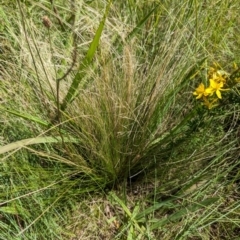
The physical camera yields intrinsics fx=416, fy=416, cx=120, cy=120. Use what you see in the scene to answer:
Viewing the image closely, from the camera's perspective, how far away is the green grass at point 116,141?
1.13 meters

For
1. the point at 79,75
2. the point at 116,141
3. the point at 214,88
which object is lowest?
the point at 116,141

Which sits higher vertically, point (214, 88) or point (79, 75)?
point (79, 75)

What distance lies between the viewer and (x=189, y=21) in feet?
4.14

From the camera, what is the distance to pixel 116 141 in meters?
1.18

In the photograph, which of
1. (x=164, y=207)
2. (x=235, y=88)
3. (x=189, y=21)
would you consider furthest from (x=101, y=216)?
(x=189, y=21)

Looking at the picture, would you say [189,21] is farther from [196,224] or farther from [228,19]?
[196,224]

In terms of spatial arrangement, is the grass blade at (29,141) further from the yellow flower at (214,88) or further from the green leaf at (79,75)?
the yellow flower at (214,88)

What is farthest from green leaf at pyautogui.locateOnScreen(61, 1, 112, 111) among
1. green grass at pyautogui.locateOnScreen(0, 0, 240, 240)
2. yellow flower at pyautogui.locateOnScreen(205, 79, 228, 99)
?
Result: yellow flower at pyautogui.locateOnScreen(205, 79, 228, 99)

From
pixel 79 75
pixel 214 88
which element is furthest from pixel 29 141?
pixel 214 88

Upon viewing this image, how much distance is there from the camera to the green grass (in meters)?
1.13

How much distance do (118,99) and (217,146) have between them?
32 cm

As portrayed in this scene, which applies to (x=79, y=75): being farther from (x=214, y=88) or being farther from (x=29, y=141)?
(x=214, y=88)

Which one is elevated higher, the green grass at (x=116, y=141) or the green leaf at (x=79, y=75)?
the green leaf at (x=79, y=75)

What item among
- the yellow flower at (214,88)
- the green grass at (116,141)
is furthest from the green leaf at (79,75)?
the yellow flower at (214,88)
